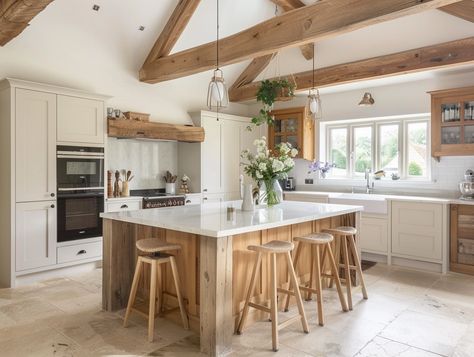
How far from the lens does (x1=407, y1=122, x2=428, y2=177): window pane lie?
5648 millimetres

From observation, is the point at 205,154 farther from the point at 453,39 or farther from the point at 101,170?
the point at 453,39

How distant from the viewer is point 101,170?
15.6 feet

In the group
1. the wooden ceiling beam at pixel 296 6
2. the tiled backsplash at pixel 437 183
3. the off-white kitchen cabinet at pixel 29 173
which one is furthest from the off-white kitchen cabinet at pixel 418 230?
the off-white kitchen cabinet at pixel 29 173

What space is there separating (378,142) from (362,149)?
302mm

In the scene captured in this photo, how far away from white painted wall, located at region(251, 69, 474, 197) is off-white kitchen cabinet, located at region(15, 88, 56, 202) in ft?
13.5

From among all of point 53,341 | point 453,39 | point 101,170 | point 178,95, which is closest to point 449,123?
point 453,39

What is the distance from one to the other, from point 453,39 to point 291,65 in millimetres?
2344

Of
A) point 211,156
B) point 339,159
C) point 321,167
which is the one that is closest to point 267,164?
point 211,156

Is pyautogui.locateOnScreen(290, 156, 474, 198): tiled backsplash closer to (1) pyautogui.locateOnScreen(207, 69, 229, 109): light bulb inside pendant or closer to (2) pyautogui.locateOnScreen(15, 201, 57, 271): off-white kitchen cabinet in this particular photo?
(1) pyautogui.locateOnScreen(207, 69, 229, 109): light bulb inside pendant

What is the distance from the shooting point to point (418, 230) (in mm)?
4859

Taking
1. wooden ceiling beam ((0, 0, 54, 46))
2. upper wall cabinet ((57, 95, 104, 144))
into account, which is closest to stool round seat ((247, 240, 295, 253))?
wooden ceiling beam ((0, 0, 54, 46))

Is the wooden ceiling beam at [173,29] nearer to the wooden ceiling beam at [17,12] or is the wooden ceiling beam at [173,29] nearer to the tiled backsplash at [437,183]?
the wooden ceiling beam at [17,12]

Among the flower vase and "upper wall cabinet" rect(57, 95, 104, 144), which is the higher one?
"upper wall cabinet" rect(57, 95, 104, 144)

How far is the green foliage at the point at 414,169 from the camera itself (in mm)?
5672
